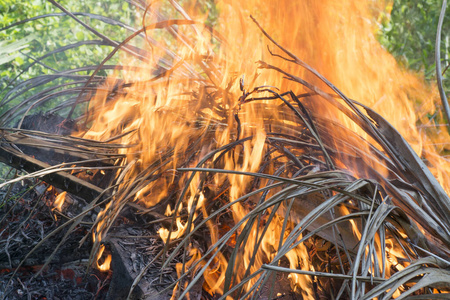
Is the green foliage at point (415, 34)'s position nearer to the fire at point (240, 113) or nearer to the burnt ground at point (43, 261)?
the fire at point (240, 113)

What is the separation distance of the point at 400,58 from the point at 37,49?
4076 millimetres

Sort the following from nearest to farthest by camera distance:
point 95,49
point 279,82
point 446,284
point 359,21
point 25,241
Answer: point 446,284 → point 25,241 → point 279,82 → point 359,21 → point 95,49

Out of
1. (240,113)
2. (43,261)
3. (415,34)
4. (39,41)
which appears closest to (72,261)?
(43,261)

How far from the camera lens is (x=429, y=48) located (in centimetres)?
426

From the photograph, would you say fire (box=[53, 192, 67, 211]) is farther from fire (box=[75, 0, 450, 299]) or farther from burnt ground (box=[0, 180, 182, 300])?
fire (box=[75, 0, 450, 299])

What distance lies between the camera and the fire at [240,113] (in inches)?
54.3

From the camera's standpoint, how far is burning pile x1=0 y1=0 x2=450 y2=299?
0.95 meters

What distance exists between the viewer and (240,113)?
1668 millimetres

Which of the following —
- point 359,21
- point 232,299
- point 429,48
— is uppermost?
point 429,48

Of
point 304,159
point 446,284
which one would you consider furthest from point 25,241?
point 446,284

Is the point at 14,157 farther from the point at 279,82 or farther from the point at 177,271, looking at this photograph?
the point at 279,82

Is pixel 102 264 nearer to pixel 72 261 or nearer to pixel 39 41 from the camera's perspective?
pixel 72 261

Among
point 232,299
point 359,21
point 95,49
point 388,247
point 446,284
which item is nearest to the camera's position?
point 446,284

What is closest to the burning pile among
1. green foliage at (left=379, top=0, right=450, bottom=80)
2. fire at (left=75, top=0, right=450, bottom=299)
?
fire at (left=75, top=0, right=450, bottom=299)
